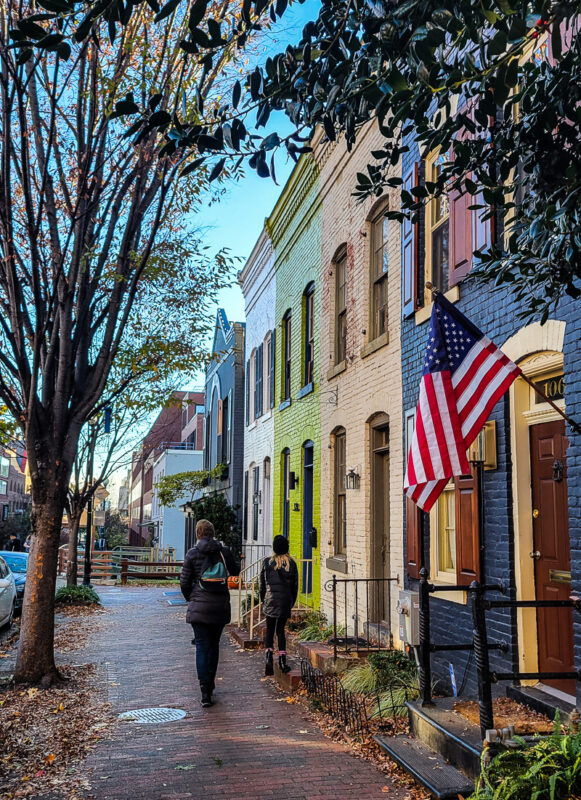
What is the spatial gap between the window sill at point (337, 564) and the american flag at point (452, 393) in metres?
5.89

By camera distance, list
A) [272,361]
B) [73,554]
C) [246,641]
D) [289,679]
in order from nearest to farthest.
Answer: [289,679]
[246,641]
[272,361]
[73,554]

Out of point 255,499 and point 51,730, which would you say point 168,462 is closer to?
point 255,499

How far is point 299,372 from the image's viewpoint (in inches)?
605

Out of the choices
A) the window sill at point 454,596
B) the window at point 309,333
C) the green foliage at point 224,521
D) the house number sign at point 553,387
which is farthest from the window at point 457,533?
the green foliage at point 224,521

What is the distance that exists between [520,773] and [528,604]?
3.16ft

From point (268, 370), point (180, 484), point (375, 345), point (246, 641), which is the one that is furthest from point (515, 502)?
point (180, 484)

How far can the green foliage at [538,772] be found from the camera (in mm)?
4133

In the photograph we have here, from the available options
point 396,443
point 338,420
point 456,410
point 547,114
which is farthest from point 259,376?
point 547,114

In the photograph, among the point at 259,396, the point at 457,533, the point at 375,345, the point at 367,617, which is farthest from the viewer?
the point at 259,396

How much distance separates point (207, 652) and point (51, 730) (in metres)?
1.78

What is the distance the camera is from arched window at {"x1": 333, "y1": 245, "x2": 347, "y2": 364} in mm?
12898

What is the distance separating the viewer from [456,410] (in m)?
5.69

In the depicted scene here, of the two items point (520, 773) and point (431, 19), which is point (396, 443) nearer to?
point (520, 773)

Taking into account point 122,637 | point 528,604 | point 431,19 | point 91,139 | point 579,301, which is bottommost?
point 122,637
